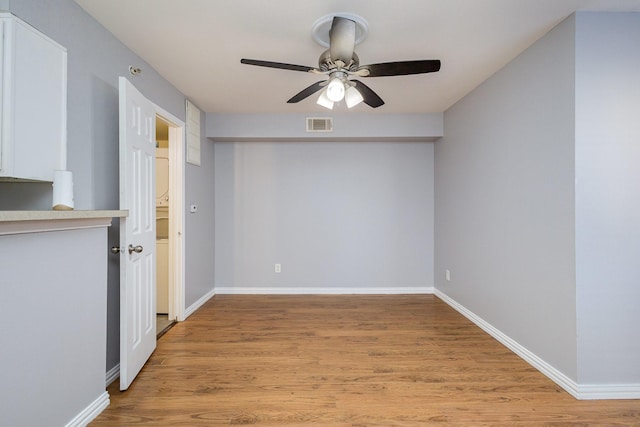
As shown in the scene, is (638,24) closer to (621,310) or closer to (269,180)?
(621,310)

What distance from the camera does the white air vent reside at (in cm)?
381

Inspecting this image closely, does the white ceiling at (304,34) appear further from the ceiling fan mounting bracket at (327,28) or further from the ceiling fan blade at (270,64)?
the ceiling fan blade at (270,64)

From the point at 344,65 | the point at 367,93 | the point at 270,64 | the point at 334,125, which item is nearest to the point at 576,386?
the point at 367,93

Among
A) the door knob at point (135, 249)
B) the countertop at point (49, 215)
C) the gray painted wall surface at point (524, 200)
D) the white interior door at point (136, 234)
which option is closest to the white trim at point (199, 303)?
the white interior door at point (136, 234)

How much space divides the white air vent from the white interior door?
1917 millimetres

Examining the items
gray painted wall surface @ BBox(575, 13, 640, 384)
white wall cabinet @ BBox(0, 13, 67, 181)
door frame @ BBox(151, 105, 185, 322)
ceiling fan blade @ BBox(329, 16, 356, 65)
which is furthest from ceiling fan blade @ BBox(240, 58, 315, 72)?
gray painted wall surface @ BBox(575, 13, 640, 384)

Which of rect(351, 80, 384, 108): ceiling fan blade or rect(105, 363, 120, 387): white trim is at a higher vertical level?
rect(351, 80, 384, 108): ceiling fan blade

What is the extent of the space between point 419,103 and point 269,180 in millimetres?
2182

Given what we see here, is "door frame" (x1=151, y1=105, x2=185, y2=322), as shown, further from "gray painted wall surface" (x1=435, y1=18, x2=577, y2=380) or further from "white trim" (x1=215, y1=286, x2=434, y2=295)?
"gray painted wall surface" (x1=435, y1=18, x2=577, y2=380)

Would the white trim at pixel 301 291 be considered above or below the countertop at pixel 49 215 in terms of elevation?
below

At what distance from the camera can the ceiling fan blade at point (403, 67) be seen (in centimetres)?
180

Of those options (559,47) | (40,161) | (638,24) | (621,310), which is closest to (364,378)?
(621,310)

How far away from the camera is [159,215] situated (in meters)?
3.86

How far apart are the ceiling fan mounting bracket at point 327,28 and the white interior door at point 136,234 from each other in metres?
→ 1.33
